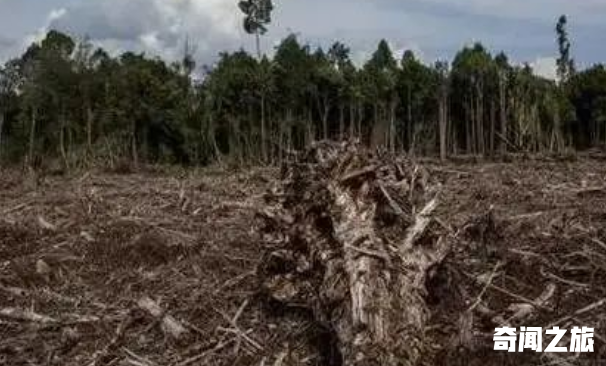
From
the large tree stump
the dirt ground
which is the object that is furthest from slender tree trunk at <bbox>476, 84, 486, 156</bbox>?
the large tree stump

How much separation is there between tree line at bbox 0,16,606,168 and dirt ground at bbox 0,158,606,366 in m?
28.1

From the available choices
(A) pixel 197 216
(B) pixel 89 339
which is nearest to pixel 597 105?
(A) pixel 197 216

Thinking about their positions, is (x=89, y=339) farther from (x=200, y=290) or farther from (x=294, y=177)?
(x=294, y=177)

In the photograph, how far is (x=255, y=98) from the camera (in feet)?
121

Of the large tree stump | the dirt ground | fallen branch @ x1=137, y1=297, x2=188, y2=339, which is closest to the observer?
the large tree stump

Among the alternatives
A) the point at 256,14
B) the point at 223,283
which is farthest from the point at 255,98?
the point at 223,283

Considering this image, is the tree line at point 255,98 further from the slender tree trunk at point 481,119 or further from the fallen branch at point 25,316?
the fallen branch at point 25,316

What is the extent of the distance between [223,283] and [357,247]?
1.15 m

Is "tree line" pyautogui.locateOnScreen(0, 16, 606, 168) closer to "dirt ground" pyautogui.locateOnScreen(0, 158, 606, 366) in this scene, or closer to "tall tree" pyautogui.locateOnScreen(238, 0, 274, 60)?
"tall tree" pyautogui.locateOnScreen(238, 0, 274, 60)

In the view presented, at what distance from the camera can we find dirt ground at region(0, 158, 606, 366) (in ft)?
12.0

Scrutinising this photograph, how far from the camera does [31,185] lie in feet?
33.3

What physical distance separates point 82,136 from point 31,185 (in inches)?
1021

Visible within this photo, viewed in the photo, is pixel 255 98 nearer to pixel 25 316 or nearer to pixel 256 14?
pixel 256 14

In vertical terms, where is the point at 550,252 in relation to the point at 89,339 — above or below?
above
